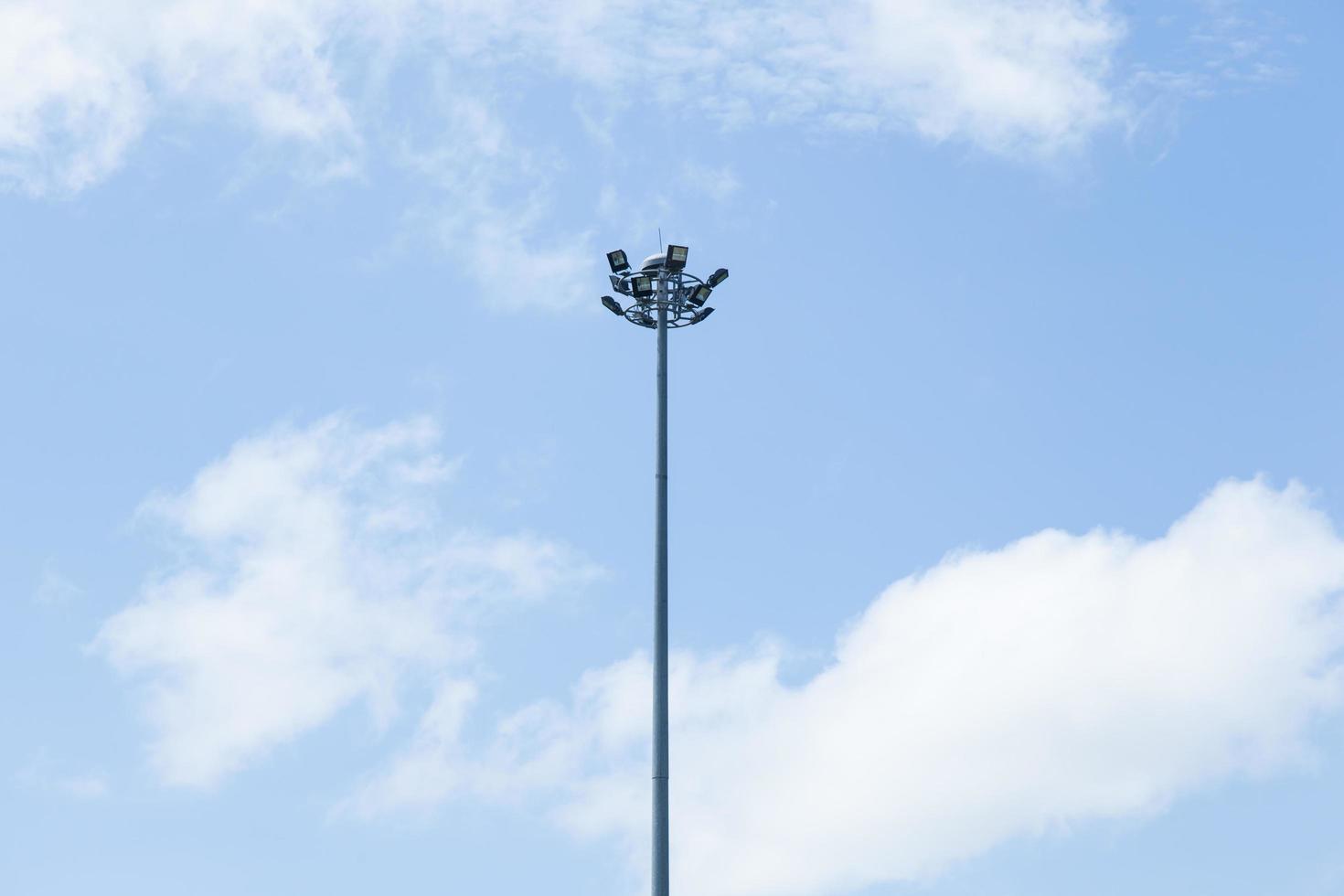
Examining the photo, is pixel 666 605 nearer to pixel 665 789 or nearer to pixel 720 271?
pixel 665 789

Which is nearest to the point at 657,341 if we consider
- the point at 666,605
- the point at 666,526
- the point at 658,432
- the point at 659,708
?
the point at 658,432

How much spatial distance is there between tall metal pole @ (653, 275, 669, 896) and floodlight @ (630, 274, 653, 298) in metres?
0.42

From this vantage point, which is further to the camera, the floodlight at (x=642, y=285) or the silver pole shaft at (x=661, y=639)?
the floodlight at (x=642, y=285)

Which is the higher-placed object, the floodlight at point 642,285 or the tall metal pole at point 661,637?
the floodlight at point 642,285

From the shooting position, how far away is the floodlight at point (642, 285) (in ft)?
85.9

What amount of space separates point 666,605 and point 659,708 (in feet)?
6.41

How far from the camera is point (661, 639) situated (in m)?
22.3

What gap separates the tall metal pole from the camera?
2084 cm

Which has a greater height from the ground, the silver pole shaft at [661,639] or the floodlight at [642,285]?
the floodlight at [642,285]

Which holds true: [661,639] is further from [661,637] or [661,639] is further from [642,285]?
[642,285]

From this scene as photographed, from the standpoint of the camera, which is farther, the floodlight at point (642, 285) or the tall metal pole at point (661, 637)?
the floodlight at point (642, 285)

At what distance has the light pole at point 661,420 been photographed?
21.0 m

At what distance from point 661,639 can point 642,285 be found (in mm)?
7889

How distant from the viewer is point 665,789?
21.2 meters
